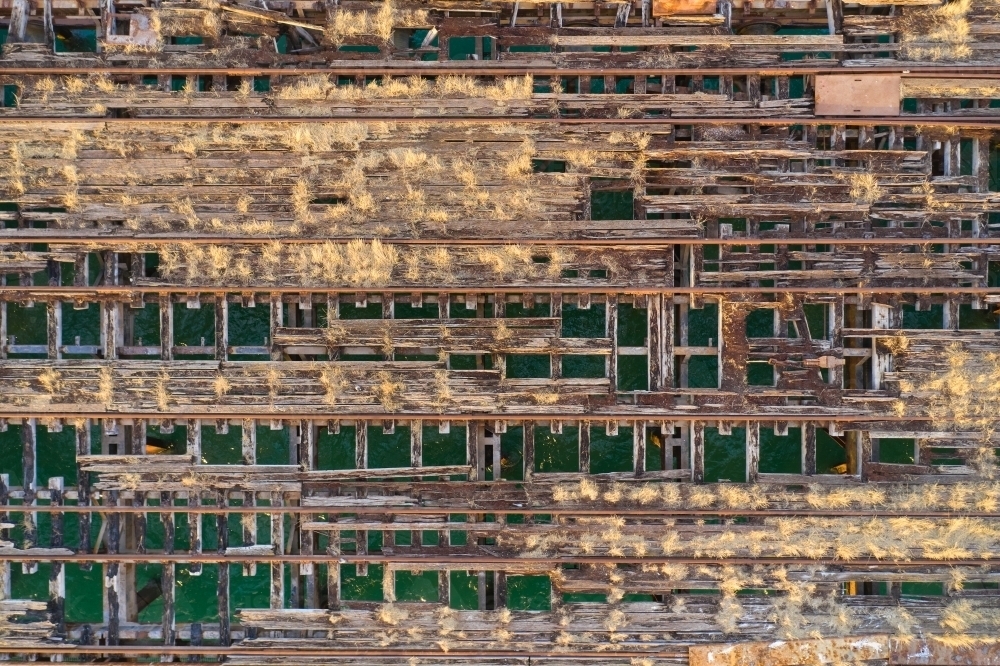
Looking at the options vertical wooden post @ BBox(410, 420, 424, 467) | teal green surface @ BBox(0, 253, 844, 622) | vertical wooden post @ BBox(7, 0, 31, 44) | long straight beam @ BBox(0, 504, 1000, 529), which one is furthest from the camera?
teal green surface @ BBox(0, 253, 844, 622)

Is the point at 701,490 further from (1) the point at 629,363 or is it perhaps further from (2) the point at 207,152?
(2) the point at 207,152

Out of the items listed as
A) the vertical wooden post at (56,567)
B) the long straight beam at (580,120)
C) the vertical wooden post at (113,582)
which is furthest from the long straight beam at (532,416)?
the long straight beam at (580,120)

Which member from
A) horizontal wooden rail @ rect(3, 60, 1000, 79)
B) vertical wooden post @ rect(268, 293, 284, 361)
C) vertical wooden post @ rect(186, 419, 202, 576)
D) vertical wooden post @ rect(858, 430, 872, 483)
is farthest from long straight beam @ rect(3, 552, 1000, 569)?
horizontal wooden rail @ rect(3, 60, 1000, 79)

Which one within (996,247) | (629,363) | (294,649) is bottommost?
(294,649)

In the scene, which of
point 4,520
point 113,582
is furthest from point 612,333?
point 4,520

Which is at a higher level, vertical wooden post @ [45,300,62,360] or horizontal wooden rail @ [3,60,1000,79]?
horizontal wooden rail @ [3,60,1000,79]

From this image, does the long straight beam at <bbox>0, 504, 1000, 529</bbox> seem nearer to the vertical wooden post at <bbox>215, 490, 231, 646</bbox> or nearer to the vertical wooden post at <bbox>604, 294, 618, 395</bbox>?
the vertical wooden post at <bbox>215, 490, 231, 646</bbox>

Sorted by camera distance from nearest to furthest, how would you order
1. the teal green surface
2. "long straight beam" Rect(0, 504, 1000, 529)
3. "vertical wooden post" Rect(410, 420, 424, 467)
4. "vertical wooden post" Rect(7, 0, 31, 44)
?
"long straight beam" Rect(0, 504, 1000, 529), "vertical wooden post" Rect(410, 420, 424, 467), "vertical wooden post" Rect(7, 0, 31, 44), the teal green surface

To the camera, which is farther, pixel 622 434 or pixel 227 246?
pixel 622 434

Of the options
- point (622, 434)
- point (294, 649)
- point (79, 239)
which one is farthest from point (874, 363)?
point (79, 239)
